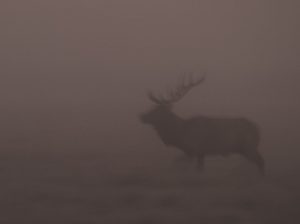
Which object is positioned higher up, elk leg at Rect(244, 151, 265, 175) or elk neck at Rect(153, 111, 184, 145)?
elk neck at Rect(153, 111, 184, 145)

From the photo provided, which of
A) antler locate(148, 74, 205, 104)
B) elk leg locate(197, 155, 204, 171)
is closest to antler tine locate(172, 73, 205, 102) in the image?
antler locate(148, 74, 205, 104)

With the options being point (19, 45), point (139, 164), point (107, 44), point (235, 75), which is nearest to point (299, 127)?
point (235, 75)

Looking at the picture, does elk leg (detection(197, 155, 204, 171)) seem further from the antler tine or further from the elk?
the antler tine

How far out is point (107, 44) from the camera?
4.70 feet

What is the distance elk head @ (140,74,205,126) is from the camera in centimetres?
145

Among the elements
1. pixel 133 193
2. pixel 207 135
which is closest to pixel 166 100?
pixel 207 135

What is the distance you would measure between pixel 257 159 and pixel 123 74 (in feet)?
1.44

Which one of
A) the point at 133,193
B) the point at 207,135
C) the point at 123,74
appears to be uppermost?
the point at 123,74

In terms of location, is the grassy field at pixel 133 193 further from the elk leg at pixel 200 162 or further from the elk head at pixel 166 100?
the elk head at pixel 166 100

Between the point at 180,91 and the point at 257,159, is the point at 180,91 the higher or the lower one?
the higher one

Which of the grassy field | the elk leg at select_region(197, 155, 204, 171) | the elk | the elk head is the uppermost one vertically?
the elk head

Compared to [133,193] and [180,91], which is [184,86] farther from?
[133,193]

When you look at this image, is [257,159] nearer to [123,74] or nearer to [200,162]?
[200,162]

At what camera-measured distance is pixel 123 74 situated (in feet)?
4.73
